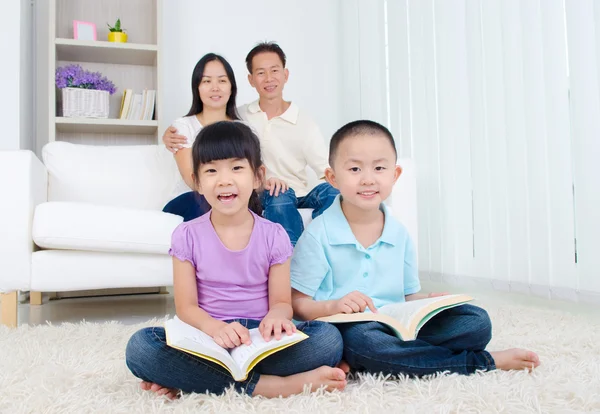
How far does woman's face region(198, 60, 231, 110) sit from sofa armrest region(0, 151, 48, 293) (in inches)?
27.3

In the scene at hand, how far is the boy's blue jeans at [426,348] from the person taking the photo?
1024mm

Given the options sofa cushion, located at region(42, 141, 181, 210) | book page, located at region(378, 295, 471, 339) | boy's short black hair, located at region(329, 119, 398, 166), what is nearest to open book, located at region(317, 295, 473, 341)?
book page, located at region(378, 295, 471, 339)

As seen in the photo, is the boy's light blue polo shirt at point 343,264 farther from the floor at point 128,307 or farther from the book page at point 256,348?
the floor at point 128,307

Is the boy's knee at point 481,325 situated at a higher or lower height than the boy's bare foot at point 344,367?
higher

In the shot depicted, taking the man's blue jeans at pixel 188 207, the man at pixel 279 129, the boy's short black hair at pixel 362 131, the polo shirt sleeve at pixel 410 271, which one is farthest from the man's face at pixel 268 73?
the polo shirt sleeve at pixel 410 271

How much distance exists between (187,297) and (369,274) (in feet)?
1.25

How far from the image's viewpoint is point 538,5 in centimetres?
207

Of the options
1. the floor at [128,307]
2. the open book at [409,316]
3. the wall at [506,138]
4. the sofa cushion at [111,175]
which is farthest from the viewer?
the sofa cushion at [111,175]

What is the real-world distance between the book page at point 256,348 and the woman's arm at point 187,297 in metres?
0.12

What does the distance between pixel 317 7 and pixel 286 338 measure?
132 inches

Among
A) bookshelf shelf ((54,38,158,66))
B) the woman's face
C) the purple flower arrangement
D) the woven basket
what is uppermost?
bookshelf shelf ((54,38,158,66))

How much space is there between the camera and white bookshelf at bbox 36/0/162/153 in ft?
10.2

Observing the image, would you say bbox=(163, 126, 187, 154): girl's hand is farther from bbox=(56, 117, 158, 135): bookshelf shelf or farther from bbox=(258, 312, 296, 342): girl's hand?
bbox=(258, 312, 296, 342): girl's hand

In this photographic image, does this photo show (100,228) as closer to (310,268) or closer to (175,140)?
(175,140)
